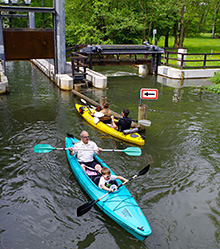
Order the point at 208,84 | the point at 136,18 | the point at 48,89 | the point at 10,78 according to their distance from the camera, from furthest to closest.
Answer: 1. the point at 136,18
2. the point at 10,78
3. the point at 208,84
4. the point at 48,89

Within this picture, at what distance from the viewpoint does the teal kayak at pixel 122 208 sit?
5617 mm

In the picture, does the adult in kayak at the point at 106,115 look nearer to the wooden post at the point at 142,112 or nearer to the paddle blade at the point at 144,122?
the wooden post at the point at 142,112

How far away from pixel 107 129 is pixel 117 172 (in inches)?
117

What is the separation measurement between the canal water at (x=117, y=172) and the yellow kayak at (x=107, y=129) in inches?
10.5

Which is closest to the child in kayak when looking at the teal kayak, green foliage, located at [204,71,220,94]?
the teal kayak

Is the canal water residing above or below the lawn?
below

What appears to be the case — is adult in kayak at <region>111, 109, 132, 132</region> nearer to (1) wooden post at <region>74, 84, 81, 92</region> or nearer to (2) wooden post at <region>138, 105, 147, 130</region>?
(2) wooden post at <region>138, 105, 147, 130</region>

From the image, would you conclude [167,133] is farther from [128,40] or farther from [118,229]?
[128,40]

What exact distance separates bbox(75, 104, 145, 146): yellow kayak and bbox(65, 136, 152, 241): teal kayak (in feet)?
10.5

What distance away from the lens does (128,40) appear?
32156 millimetres

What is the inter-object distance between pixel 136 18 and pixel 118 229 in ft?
92.5

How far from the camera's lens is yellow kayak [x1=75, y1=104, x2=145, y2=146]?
10.1 metres

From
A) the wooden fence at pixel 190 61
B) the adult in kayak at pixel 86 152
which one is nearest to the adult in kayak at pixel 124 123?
the adult in kayak at pixel 86 152

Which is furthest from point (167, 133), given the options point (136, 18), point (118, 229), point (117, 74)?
point (136, 18)
